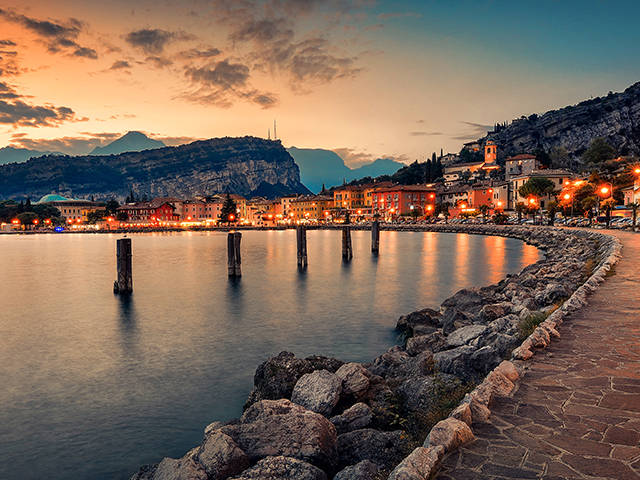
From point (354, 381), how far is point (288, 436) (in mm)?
2775

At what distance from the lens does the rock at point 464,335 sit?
1185 cm

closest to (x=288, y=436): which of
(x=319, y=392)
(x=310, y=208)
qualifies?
(x=319, y=392)

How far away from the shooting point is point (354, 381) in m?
9.05

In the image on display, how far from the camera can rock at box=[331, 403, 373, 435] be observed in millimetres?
7566

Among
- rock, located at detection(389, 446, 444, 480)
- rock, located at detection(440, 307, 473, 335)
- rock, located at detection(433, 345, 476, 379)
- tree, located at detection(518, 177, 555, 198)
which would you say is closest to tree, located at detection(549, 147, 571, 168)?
tree, located at detection(518, 177, 555, 198)

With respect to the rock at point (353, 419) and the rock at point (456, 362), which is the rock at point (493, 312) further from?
the rock at point (353, 419)

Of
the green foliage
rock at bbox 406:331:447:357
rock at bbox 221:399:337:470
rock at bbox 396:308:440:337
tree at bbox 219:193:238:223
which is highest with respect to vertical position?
tree at bbox 219:193:238:223

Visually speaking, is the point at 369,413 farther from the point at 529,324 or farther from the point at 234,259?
the point at 234,259

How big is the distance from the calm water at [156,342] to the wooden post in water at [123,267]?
3.26 ft

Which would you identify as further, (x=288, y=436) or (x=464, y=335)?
(x=464, y=335)

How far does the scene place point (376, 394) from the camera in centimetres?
905

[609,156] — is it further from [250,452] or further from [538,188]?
[250,452]

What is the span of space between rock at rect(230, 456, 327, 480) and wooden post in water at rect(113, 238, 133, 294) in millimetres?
25905

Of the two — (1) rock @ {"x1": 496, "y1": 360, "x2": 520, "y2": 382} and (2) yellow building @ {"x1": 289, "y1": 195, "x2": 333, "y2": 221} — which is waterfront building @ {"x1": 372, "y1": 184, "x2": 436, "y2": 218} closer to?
(2) yellow building @ {"x1": 289, "y1": 195, "x2": 333, "y2": 221}
